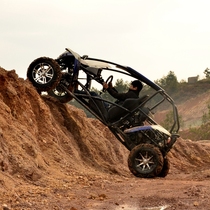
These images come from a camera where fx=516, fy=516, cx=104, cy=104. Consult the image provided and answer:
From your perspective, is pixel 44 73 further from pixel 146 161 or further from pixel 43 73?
pixel 146 161

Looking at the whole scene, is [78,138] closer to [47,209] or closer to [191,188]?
[191,188]

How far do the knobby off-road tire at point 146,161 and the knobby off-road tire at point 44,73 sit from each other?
294cm

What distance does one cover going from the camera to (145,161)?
43.1 feet

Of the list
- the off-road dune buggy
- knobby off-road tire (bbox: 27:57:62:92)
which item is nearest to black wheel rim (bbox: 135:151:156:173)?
the off-road dune buggy

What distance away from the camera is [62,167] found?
11945 millimetres

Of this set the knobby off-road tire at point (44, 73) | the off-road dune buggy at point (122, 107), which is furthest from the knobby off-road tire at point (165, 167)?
the knobby off-road tire at point (44, 73)

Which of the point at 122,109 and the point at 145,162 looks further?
the point at 122,109

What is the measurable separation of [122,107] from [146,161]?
1642mm

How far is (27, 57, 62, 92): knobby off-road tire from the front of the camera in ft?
46.1

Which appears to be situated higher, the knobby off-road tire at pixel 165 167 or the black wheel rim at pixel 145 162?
the black wheel rim at pixel 145 162

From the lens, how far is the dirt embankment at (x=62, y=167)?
834 cm

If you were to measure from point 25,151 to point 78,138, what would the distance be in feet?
13.9

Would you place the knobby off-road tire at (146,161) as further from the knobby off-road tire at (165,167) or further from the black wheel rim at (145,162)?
the knobby off-road tire at (165,167)

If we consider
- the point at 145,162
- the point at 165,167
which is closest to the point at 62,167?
the point at 145,162
